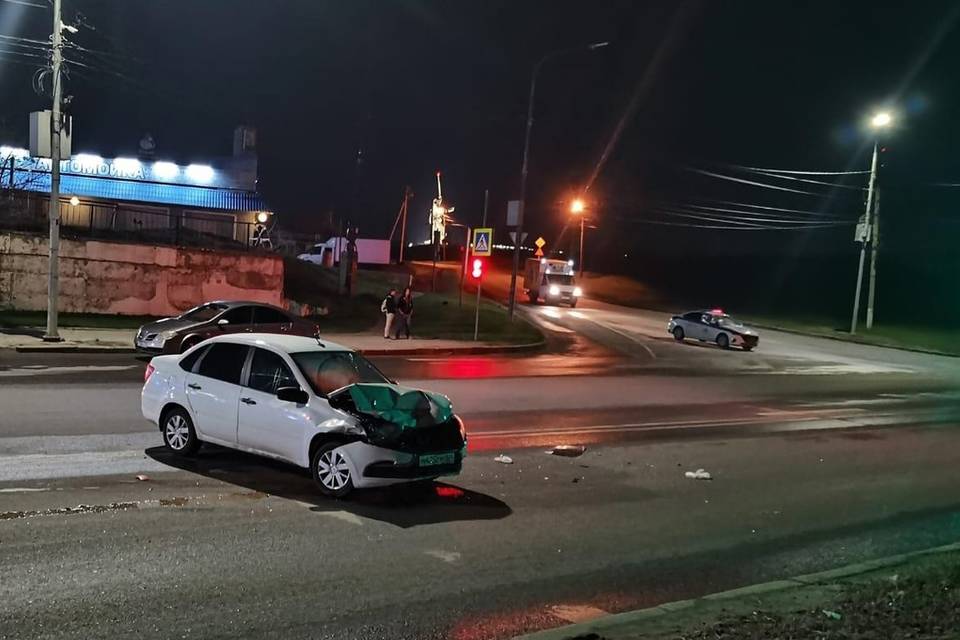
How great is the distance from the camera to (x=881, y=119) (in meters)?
41.8

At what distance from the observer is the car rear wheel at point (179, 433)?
912 cm

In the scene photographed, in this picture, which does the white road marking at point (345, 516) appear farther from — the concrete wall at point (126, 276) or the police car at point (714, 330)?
the police car at point (714, 330)

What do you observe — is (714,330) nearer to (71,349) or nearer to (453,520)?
(71,349)

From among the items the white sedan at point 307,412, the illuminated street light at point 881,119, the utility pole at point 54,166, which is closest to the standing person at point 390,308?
the utility pole at point 54,166

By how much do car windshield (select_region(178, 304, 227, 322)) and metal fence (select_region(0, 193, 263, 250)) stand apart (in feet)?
36.0

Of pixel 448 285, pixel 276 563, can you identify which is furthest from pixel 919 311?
pixel 276 563

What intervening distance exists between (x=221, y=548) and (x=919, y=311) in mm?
77185

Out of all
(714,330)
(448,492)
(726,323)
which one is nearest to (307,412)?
(448,492)

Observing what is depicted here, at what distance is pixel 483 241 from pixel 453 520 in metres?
19.5

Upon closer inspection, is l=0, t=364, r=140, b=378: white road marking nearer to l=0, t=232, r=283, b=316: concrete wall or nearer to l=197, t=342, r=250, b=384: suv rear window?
l=197, t=342, r=250, b=384: suv rear window

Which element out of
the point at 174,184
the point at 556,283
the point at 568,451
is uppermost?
the point at 174,184

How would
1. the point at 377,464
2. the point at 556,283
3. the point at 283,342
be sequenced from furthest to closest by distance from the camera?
1. the point at 556,283
2. the point at 283,342
3. the point at 377,464

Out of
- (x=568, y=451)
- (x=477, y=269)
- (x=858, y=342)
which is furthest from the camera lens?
(x=858, y=342)

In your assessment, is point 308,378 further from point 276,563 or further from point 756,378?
point 756,378
